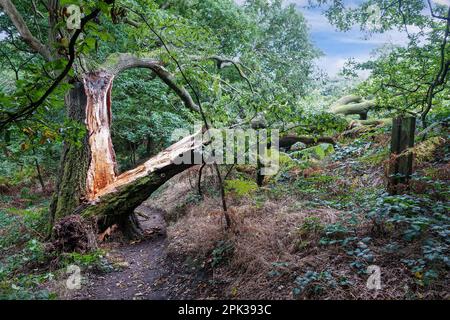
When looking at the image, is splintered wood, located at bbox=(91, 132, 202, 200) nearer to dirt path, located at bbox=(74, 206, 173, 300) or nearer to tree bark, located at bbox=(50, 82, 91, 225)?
tree bark, located at bbox=(50, 82, 91, 225)

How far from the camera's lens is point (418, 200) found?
333 cm

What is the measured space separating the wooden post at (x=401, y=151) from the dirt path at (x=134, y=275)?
3146mm

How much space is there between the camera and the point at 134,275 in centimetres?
433

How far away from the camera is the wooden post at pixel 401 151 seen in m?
3.66

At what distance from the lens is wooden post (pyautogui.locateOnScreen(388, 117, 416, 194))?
3656mm

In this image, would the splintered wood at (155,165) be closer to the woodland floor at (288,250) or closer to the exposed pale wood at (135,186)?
the exposed pale wood at (135,186)

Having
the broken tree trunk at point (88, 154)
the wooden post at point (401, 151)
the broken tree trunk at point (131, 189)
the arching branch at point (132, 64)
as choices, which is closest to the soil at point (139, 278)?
the broken tree trunk at point (131, 189)

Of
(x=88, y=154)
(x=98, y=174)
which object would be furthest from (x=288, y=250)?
(x=88, y=154)

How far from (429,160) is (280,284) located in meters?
3.60

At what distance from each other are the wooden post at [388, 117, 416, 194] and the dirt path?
315 centimetres

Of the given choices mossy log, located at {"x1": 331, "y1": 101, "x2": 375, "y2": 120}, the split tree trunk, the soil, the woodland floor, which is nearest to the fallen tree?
mossy log, located at {"x1": 331, "y1": 101, "x2": 375, "y2": 120}
